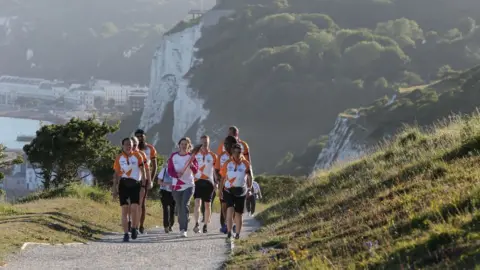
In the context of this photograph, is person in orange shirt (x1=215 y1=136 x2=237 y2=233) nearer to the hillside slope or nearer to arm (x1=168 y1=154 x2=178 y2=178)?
arm (x1=168 y1=154 x2=178 y2=178)

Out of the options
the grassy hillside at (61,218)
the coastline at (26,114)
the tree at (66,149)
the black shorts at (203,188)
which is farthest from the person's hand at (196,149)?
the coastline at (26,114)

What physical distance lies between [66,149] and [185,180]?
737cm

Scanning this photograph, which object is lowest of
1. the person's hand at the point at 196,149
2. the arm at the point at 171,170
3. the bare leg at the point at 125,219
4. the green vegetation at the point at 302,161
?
the green vegetation at the point at 302,161

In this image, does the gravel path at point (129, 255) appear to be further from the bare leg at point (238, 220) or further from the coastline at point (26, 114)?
the coastline at point (26, 114)

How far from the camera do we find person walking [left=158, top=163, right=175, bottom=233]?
11.5 metres

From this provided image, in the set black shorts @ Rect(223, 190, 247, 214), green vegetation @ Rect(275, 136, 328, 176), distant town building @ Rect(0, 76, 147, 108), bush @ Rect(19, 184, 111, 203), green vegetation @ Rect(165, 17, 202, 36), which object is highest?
green vegetation @ Rect(165, 17, 202, 36)

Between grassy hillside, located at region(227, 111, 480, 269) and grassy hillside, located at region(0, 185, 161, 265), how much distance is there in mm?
2239

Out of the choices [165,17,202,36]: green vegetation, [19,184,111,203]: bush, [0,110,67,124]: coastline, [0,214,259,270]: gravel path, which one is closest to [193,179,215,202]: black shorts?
[0,214,259,270]: gravel path

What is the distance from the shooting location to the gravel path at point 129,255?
25.6 feet

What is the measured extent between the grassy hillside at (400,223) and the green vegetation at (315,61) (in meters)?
37.7

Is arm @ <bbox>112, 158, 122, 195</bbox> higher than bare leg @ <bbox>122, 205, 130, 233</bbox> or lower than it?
higher

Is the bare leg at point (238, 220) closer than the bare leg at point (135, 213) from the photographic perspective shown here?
Yes

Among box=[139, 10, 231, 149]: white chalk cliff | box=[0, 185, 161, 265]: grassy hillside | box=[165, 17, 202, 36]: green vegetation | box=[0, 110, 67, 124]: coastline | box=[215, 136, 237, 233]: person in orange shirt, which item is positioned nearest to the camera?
box=[0, 185, 161, 265]: grassy hillside

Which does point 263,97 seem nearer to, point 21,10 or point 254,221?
point 254,221
